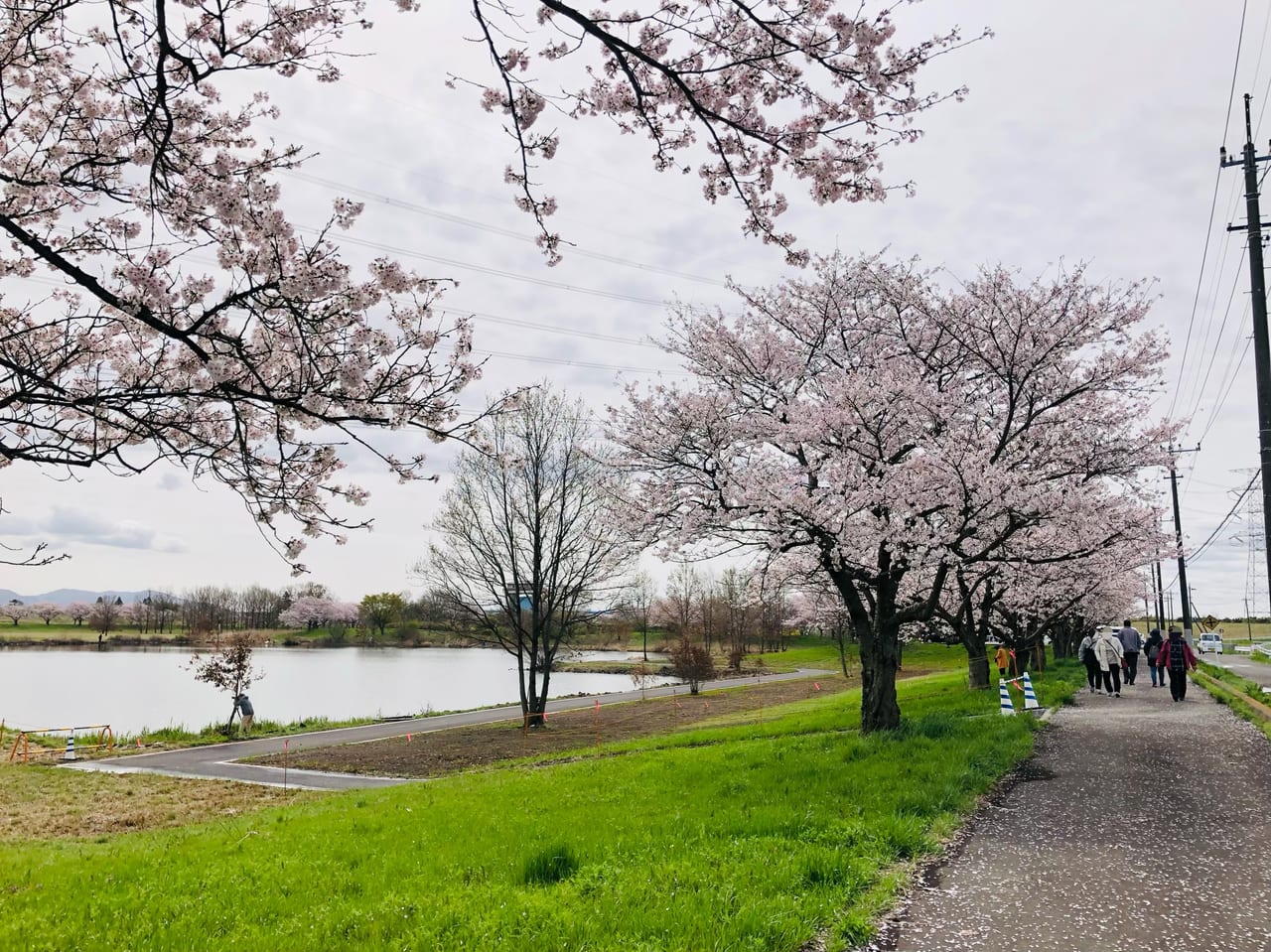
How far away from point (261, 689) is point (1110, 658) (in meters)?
38.1

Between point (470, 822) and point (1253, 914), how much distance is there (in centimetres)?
595

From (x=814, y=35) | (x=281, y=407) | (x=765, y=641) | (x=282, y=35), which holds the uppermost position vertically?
(x=282, y=35)

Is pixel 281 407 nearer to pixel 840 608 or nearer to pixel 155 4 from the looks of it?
pixel 155 4

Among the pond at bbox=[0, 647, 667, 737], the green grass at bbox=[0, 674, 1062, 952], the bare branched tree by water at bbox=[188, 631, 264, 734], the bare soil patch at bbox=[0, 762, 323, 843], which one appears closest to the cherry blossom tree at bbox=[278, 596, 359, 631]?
the pond at bbox=[0, 647, 667, 737]

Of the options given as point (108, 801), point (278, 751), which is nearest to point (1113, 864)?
point (108, 801)

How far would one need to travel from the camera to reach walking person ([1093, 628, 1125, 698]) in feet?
62.8

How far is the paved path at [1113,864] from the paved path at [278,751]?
11615mm

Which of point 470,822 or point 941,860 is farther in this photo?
point 470,822

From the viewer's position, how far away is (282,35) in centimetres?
451

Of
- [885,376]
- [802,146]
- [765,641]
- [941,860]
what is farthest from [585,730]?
[765,641]

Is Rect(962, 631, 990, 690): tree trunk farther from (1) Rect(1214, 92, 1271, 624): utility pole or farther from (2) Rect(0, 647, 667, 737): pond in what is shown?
(2) Rect(0, 647, 667, 737): pond

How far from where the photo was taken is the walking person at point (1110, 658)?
19.1m

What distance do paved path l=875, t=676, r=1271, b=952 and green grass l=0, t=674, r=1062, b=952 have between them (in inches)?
15.8

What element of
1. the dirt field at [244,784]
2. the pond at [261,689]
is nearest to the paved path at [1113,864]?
the dirt field at [244,784]
